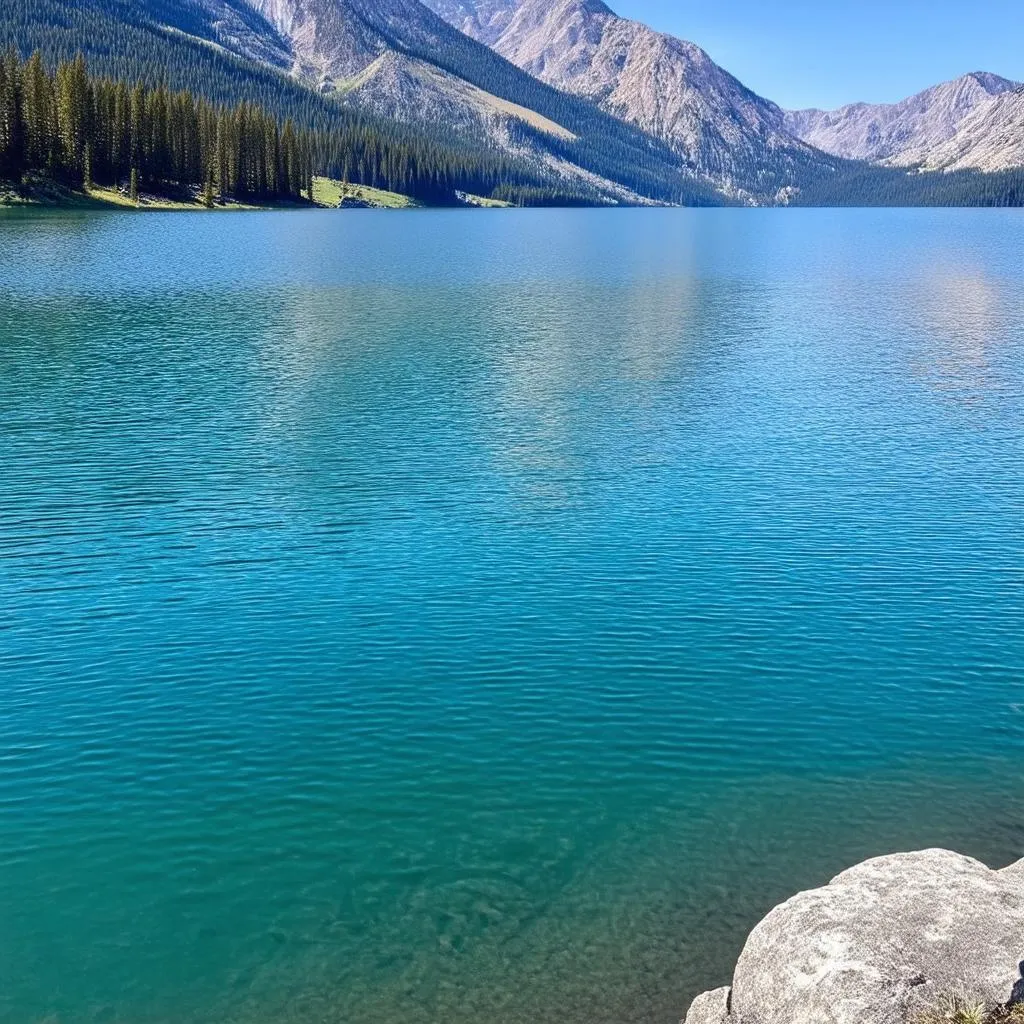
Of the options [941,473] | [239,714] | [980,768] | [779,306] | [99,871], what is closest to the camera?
[99,871]

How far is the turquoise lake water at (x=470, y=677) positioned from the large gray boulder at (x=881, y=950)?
3.24 meters

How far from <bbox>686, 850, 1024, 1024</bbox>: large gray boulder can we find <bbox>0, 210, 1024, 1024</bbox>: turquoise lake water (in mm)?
3238

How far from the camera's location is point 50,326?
274 ft

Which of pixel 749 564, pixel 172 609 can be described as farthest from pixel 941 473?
pixel 172 609

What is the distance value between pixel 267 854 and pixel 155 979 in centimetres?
387

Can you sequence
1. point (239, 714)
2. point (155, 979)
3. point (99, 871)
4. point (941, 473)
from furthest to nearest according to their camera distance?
point (941, 473), point (239, 714), point (99, 871), point (155, 979)

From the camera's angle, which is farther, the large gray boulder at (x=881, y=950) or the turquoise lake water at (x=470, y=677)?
the turquoise lake water at (x=470, y=677)

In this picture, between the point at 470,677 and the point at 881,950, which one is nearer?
the point at 881,950

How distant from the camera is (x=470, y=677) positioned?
1152 inches

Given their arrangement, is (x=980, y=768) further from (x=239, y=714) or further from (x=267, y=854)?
(x=239, y=714)

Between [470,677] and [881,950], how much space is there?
16.6m

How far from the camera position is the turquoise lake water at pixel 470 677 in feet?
61.7

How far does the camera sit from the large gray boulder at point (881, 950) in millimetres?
13508

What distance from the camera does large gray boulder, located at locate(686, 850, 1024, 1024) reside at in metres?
13.5
